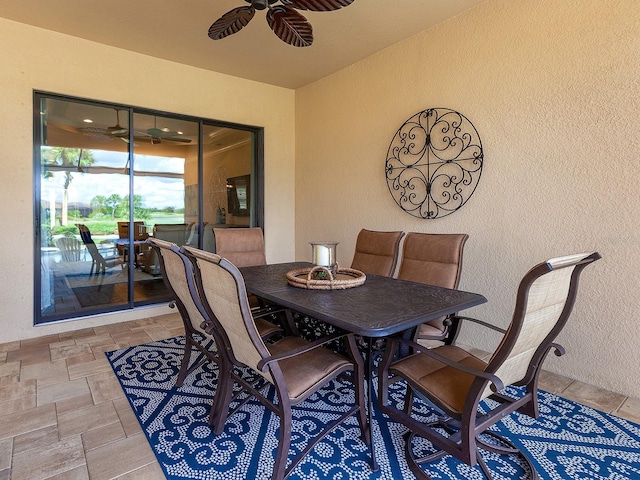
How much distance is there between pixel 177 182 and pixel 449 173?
3106 mm

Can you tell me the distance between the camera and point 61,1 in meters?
2.92

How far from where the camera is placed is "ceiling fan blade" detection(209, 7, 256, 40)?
227cm

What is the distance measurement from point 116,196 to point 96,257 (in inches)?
27.4

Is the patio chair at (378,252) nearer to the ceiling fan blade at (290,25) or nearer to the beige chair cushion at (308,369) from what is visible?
the beige chair cushion at (308,369)

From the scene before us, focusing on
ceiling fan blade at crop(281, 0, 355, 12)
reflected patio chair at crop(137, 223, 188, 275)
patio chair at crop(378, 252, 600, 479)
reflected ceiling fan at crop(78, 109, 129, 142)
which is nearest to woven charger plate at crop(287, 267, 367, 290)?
patio chair at crop(378, 252, 600, 479)

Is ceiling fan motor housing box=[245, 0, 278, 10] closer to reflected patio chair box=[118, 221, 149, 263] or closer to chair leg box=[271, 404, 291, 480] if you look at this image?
chair leg box=[271, 404, 291, 480]

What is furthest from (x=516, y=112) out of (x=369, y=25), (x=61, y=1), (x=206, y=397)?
(x=61, y=1)

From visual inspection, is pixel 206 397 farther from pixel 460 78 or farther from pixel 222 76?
pixel 222 76

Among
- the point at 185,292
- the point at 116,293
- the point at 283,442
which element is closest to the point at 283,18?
the point at 185,292

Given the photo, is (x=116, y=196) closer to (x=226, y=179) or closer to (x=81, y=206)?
(x=81, y=206)

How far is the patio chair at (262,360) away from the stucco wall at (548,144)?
1.81 metres

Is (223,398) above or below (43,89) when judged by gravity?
below

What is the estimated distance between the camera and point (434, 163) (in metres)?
3.37

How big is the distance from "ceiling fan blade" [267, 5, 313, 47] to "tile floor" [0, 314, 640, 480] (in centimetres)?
259
